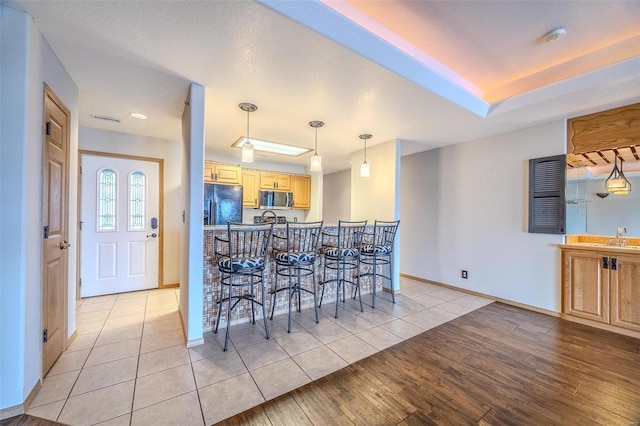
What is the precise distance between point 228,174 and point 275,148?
1.19m

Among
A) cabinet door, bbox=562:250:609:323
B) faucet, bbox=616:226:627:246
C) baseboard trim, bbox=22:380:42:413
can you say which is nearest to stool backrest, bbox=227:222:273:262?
baseboard trim, bbox=22:380:42:413

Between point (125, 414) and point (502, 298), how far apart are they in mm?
4280

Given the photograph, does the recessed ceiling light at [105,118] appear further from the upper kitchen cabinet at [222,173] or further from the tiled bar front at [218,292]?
the tiled bar front at [218,292]

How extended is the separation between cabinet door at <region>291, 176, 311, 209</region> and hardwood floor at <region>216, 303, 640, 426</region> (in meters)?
4.11

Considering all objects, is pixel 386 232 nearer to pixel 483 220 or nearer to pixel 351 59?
pixel 483 220

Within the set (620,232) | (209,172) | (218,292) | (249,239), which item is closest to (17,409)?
(218,292)

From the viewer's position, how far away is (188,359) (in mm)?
2133

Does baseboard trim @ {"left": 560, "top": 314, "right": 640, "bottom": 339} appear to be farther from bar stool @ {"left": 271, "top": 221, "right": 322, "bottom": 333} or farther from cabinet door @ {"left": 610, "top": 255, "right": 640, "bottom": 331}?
bar stool @ {"left": 271, "top": 221, "right": 322, "bottom": 333}

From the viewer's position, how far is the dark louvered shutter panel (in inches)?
123

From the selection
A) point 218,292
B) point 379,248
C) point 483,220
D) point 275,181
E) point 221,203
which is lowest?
point 218,292

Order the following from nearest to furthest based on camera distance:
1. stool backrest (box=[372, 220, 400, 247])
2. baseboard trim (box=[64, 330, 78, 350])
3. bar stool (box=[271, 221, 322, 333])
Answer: baseboard trim (box=[64, 330, 78, 350]) → bar stool (box=[271, 221, 322, 333]) → stool backrest (box=[372, 220, 400, 247])

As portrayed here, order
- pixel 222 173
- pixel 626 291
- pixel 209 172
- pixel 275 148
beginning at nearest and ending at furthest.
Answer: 1. pixel 626 291
2. pixel 275 148
3. pixel 209 172
4. pixel 222 173

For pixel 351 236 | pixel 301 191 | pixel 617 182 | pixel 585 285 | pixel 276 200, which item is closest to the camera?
pixel 585 285

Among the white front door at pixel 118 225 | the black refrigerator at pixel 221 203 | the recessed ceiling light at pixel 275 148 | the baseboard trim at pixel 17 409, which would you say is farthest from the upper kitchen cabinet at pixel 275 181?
the baseboard trim at pixel 17 409
